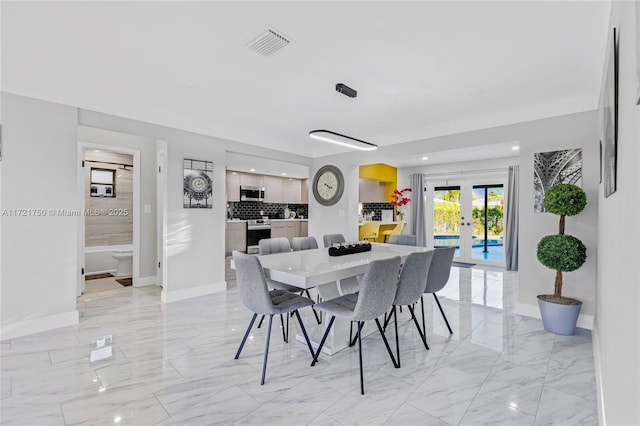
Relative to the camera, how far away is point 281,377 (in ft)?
7.14

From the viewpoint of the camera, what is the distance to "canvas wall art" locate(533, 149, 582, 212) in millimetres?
3182

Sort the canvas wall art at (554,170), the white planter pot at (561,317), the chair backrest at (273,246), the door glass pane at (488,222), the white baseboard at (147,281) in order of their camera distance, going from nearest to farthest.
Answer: the white planter pot at (561,317) < the canvas wall art at (554,170) < the chair backrest at (273,246) < the white baseboard at (147,281) < the door glass pane at (488,222)

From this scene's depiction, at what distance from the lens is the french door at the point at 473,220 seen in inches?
265

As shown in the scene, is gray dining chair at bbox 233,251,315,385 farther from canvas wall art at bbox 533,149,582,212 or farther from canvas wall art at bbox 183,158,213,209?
canvas wall art at bbox 533,149,582,212

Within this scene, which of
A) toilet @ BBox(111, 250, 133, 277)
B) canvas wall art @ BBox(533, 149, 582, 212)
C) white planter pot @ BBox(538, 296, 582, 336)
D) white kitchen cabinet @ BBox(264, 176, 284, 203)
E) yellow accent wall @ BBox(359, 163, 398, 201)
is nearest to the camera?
white planter pot @ BBox(538, 296, 582, 336)

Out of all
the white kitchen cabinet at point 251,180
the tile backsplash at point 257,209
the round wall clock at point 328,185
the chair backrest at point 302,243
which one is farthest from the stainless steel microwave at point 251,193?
the chair backrest at point 302,243

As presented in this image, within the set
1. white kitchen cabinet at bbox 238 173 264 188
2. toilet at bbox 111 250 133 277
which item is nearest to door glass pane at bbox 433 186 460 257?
white kitchen cabinet at bbox 238 173 264 188

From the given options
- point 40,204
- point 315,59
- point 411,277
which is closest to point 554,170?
point 411,277

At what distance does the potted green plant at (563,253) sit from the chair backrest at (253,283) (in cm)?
268

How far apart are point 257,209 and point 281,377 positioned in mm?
6677

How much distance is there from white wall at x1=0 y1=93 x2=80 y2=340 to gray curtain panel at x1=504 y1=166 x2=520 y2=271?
698 cm

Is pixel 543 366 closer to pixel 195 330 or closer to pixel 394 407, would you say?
pixel 394 407

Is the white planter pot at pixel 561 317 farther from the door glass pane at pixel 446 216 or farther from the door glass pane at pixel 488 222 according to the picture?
the door glass pane at pixel 446 216

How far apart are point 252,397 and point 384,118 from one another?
332 cm
